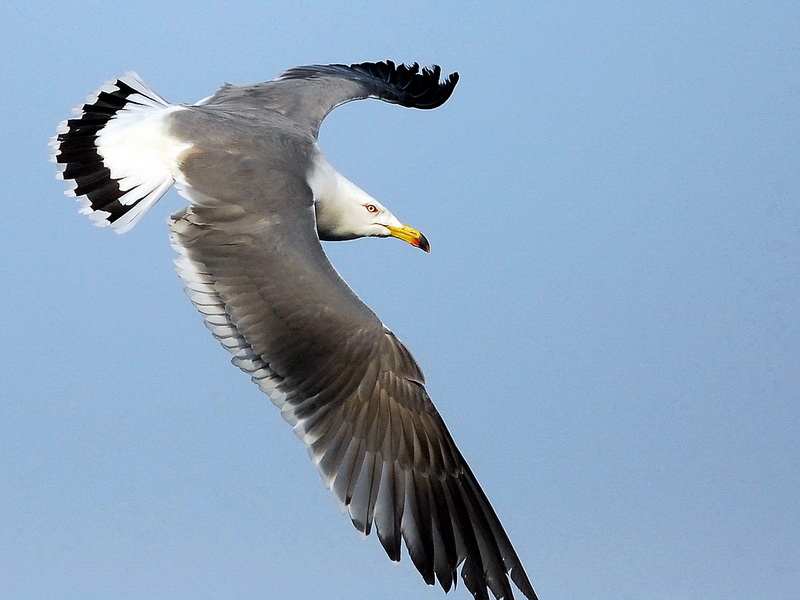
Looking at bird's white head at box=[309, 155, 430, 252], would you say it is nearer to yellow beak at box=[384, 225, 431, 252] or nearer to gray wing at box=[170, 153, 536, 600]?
yellow beak at box=[384, 225, 431, 252]

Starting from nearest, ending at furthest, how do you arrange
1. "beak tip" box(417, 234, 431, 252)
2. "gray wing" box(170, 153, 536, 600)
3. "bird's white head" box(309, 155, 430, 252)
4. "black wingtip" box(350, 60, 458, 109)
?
"gray wing" box(170, 153, 536, 600), "bird's white head" box(309, 155, 430, 252), "beak tip" box(417, 234, 431, 252), "black wingtip" box(350, 60, 458, 109)

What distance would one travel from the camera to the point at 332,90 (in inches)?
271

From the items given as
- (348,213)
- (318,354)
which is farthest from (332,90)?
(318,354)

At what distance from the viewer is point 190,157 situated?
543cm

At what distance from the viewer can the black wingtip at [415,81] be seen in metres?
8.10

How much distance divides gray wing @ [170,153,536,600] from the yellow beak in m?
1.16

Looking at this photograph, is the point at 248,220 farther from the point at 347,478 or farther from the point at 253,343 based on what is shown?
the point at 347,478

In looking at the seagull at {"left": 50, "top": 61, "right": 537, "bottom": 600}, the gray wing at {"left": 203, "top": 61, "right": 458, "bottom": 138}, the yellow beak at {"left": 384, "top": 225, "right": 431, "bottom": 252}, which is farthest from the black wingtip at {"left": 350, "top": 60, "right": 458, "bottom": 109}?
the seagull at {"left": 50, "top": 61, "right": 537, "bottom": 600}

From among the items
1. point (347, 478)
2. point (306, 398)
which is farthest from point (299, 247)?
point (347, 478)

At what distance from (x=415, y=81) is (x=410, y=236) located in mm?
2428

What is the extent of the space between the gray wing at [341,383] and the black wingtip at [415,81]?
309 cm

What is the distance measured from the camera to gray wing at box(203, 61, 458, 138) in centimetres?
641

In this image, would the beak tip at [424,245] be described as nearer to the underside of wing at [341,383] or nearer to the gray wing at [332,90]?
the gray wing at [332,90]

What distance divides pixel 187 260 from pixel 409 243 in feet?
5.08
